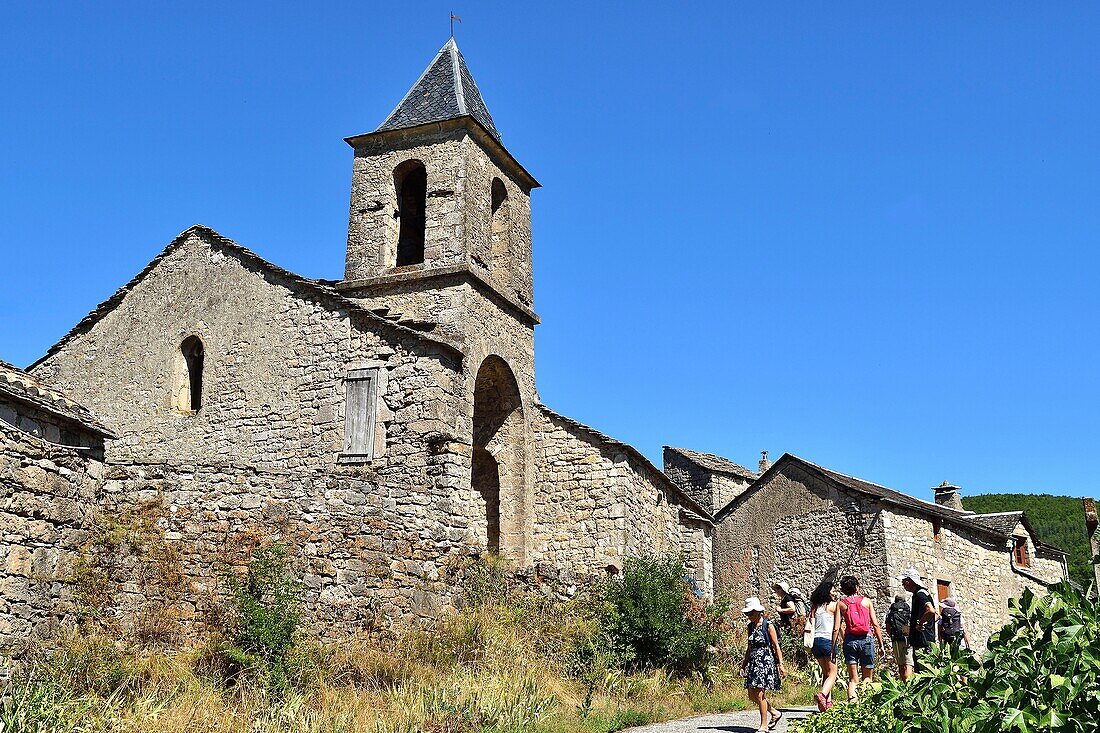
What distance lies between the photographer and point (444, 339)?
14.3 metres

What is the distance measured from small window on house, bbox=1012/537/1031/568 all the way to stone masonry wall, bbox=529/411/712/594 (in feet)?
36.1

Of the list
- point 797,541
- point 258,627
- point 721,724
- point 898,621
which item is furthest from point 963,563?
point 258,627

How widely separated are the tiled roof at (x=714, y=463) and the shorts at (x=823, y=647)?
18.7m

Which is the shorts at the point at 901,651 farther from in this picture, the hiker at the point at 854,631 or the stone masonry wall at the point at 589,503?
the stone masonry wall at the point at 589,503

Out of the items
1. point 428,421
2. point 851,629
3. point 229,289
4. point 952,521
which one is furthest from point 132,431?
point 952,521

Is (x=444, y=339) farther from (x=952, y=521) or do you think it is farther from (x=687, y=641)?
(x=952, y=521)

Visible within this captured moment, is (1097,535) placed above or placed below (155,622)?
above

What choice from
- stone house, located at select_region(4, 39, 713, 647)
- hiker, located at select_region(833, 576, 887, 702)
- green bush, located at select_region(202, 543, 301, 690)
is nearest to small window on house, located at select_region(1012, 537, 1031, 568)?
stone house, located at select_region(4, 39, 713, 647)

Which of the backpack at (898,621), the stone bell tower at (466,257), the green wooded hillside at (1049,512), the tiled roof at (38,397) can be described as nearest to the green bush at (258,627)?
the tiled roof at (38,397)

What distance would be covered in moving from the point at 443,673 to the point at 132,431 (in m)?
8.51

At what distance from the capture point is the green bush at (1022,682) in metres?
3.38

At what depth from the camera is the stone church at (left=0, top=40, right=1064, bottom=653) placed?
945cm

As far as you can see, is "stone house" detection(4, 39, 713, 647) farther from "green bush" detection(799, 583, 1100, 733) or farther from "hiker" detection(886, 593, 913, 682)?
"green bush" detection(799, 583, 1100, 733)

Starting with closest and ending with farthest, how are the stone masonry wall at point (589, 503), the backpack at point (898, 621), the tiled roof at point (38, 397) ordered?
1. the tiled roof at point (38, 397)
2. the backpack at point (898, 621)
3. the stone masonry wall at point (589, 503)
